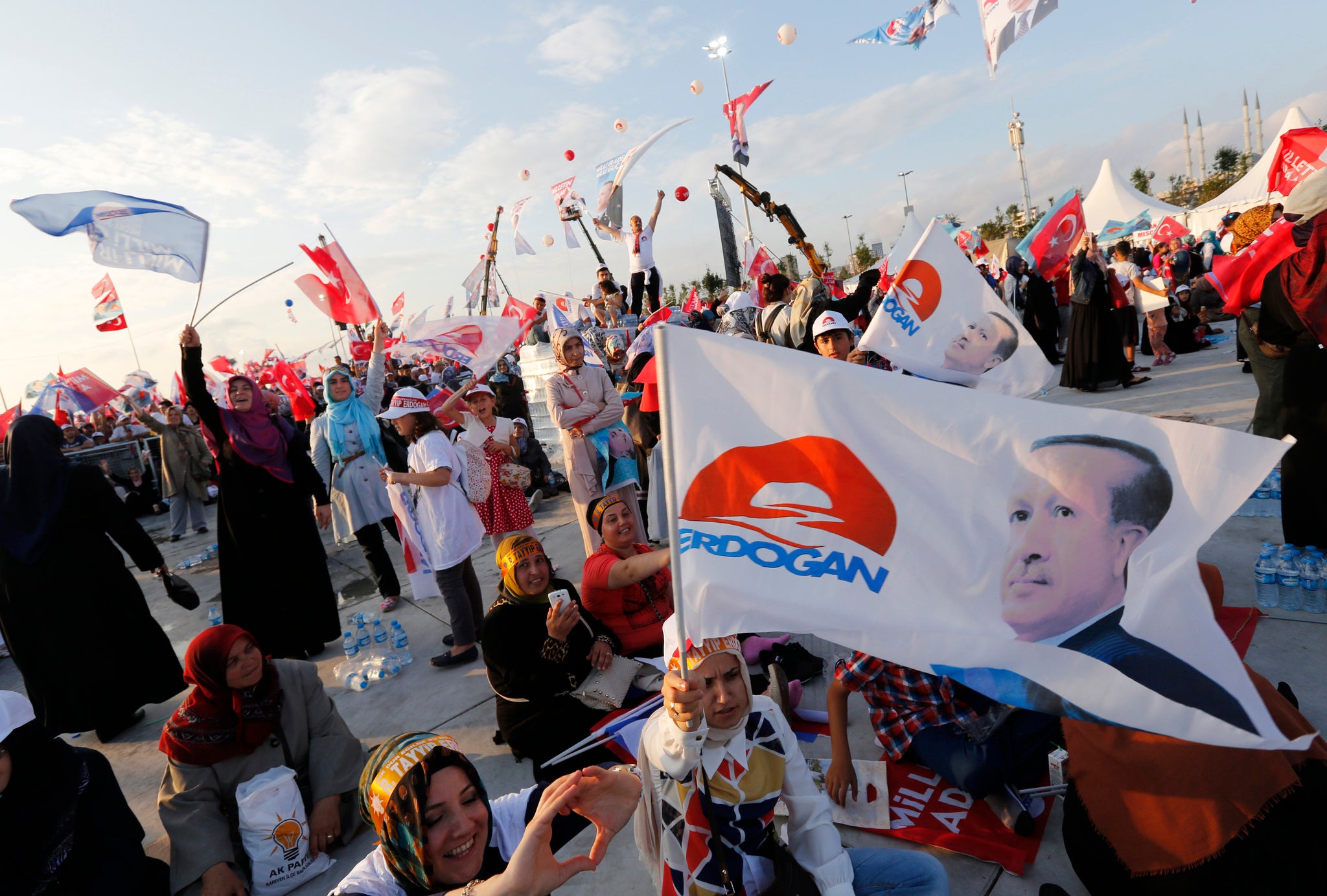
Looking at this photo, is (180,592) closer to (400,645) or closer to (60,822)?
(400,645)

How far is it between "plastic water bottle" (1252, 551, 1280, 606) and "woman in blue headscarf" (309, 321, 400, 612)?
5.63 meters

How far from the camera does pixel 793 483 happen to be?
165cm

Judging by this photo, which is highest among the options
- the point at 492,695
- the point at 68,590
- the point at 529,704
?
the point at 68,590

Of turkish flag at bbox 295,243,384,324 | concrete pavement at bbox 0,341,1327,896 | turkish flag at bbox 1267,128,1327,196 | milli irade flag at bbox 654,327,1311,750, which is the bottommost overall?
concrete pavement at bbox 0,341,1327,896

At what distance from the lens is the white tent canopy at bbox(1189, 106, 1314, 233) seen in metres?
23.4

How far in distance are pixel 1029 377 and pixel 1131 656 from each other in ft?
9.62

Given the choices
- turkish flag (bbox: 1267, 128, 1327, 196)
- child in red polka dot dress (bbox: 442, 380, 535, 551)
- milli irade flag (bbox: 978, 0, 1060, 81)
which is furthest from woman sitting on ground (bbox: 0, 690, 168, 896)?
turkish flag (bbox: 1267, 128, 1327, 196)

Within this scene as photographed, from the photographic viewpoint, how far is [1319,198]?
3.33 meters

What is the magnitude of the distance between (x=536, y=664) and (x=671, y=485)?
6.97 feet

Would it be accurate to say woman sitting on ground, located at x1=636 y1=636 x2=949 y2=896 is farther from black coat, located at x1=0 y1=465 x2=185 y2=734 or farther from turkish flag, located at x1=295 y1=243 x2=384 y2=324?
turkish flag, located at x1=295 y1=243 x2=384 y2=324

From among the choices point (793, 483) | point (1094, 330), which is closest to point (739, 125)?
point (1094, 330)

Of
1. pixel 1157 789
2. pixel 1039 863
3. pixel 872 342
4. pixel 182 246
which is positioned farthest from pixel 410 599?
pixel 1157 789

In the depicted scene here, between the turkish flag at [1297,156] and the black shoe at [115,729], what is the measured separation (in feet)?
35.0

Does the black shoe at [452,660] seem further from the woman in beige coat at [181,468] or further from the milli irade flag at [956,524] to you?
the woman in beige coat at [181,468]
